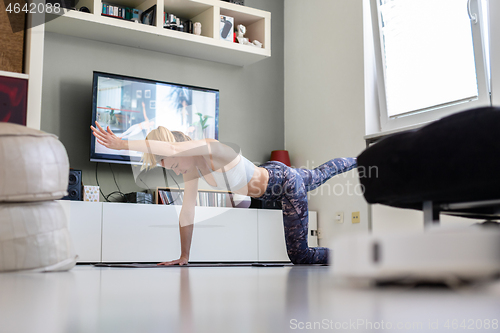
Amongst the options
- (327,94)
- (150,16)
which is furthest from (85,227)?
(327,94)

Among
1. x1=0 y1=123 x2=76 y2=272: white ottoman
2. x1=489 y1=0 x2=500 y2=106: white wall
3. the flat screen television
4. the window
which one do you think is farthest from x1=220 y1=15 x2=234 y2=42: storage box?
x1=0 y1=123 x2=76 y2=272: white ottoman

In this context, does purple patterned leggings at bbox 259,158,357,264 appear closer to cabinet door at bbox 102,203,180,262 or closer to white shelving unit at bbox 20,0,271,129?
cabinet door at bbox 102,203,180,262

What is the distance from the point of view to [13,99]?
322cm

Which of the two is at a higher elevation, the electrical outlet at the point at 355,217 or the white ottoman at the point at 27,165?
the white ottoman at the point at 27,165

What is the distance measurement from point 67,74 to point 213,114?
4.72ft

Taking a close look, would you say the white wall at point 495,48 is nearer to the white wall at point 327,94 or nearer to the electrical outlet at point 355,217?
the white wall at point 327,94

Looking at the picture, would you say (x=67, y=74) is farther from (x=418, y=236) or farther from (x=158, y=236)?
(x=418, y=236)

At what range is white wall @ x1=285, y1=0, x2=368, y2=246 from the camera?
4.42 meters

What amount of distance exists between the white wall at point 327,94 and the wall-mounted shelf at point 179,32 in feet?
1.90

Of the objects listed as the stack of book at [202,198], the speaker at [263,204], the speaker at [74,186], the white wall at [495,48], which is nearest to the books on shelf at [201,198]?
the stack of book at [202,198]

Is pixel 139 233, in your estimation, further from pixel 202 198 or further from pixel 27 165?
pixel 27 165

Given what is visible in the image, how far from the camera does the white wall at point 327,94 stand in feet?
14.5

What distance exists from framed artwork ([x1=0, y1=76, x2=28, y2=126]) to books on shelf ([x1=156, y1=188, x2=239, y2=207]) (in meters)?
1.33

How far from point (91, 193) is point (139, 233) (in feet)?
1.72
